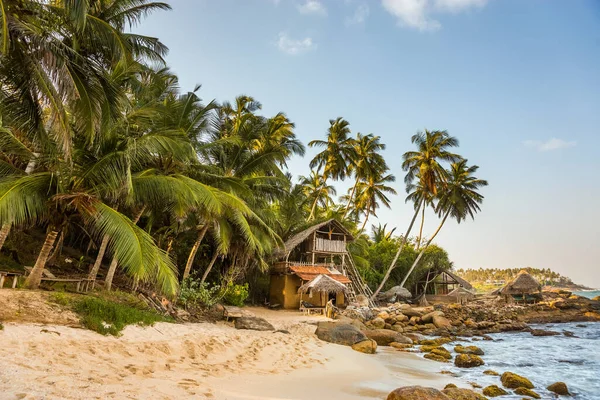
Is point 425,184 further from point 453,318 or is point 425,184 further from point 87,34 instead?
point 87,34

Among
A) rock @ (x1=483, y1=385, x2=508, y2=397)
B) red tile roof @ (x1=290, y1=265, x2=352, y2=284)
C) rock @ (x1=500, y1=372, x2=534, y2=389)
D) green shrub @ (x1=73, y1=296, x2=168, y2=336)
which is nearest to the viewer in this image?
green shrub @ (x1=73, y1=296, x2=168, y2=336)

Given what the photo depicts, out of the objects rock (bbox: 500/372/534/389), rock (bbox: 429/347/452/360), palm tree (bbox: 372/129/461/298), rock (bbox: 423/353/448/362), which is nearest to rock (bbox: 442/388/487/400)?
rock (bbox: 500/372/534/389)

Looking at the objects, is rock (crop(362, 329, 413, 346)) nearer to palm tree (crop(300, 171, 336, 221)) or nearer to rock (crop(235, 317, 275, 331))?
rock (crop(235, 317, 275, 331))

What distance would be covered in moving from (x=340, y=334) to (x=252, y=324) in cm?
296

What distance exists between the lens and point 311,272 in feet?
65.4

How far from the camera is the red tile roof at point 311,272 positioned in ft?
63.6

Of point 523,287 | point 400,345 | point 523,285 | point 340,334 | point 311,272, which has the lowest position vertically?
point 400,345

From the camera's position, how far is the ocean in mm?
8477

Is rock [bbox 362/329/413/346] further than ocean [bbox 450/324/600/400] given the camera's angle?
Yes

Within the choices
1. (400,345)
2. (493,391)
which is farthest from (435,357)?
(493,391)

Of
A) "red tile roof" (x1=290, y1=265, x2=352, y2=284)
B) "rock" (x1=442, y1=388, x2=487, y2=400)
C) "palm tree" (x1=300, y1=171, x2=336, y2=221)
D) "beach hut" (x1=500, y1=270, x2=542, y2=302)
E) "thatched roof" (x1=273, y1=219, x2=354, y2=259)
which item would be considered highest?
"palm tree" (x1=300, y1=171, x2=336, y2=221)

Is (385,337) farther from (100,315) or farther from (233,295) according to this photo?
(100,315)

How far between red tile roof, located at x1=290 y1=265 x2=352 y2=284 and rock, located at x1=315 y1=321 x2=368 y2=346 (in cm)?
701

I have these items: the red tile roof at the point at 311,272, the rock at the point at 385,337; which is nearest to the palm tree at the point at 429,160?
the red tile roof at the point at 311,272
